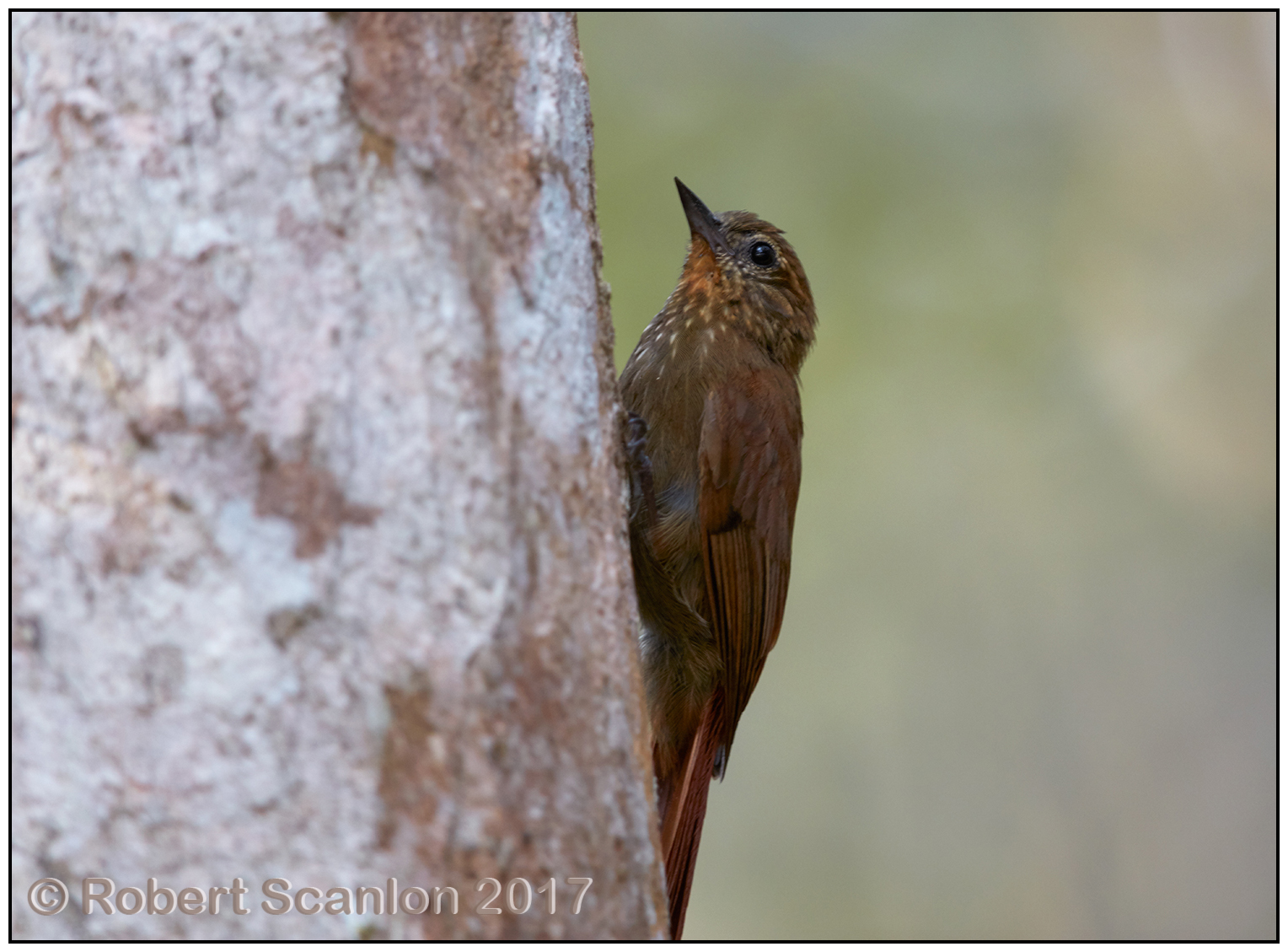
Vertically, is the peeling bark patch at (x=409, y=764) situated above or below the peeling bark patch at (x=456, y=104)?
below

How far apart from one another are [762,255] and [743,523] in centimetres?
94

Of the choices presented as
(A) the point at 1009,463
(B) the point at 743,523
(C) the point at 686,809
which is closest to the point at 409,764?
(C) the point at 686,809

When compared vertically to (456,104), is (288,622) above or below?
below

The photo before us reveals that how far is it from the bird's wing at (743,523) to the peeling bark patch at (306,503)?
5.59 ft

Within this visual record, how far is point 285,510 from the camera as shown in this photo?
51.7 inches

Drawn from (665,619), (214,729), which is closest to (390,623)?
(214,729)

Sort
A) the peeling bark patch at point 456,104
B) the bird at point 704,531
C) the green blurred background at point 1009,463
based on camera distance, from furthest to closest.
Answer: the green blurred background at point 1009,463 < the bird at point 704,531 < the peeling bark patch at point 456,104

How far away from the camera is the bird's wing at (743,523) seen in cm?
296

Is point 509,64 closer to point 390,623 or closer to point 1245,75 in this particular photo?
point 390,623

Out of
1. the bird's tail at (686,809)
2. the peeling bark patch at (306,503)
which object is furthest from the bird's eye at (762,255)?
the peeling bark patch at (306,503)

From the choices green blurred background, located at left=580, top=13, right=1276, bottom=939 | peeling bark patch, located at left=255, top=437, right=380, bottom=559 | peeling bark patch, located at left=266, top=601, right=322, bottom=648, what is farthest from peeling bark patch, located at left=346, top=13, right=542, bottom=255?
green blurred background, located at left=580, top=13, right=1276, bottom=939

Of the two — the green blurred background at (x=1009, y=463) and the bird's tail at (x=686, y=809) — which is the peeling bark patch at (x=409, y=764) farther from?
the green blurred background at (x=1009, y=463)

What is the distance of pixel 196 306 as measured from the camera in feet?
4.40

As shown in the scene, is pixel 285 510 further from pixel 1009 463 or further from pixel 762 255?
pixel 1009 463
